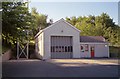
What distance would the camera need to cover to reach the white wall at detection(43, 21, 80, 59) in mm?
36900

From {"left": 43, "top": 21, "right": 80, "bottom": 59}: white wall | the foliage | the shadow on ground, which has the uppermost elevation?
the foliage

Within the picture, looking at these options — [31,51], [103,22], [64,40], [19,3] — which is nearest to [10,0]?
[19,3]

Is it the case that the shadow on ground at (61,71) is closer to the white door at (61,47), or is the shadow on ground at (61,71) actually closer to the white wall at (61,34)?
the white wall at (61,34)

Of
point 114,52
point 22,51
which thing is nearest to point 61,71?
point 22,51

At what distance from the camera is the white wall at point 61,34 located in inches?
1453

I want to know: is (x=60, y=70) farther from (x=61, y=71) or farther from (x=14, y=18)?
(x=14, y=18)

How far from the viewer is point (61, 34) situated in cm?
3759

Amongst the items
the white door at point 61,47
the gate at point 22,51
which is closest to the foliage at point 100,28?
the white door at point 61,47

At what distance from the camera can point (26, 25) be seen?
886 inches

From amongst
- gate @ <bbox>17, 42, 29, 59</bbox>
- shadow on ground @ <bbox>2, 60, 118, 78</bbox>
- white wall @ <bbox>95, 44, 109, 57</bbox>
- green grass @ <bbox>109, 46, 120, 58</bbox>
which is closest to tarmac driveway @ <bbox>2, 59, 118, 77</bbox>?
shadow on ground @ <bbox>2, 60, 118, 78</bbox>

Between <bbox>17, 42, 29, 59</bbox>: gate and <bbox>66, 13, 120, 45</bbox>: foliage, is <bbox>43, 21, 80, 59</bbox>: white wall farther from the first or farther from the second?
<bbox>66, 13, 120, 45</bbox>: foliage

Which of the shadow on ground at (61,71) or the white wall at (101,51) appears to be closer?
the shadow on ground at (61,71)

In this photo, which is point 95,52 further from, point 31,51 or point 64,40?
point 31,51

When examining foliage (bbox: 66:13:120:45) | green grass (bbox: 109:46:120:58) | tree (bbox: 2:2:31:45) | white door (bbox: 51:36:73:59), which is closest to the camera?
tree (bbox: 2:2:31:45)
